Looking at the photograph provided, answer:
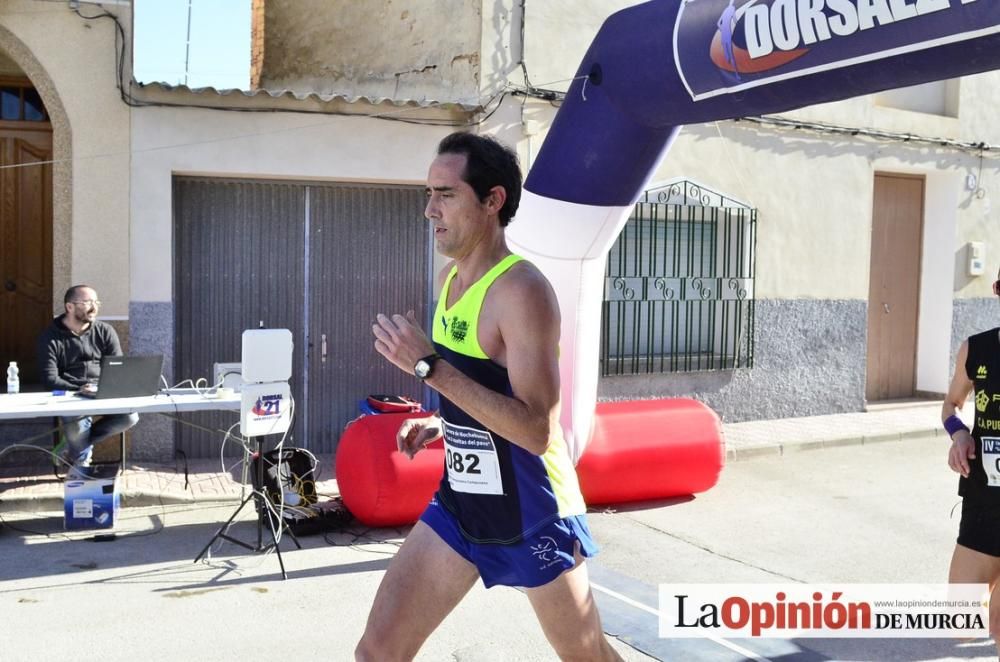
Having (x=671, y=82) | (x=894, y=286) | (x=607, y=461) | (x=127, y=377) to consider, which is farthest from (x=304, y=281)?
(x=894, y=286)

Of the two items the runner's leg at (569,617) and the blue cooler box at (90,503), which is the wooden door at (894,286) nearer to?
the blue cooler box at (90,503)

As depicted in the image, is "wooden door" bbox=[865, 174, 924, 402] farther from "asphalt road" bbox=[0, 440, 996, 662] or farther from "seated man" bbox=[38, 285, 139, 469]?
"seated man" bbox=[38, 285, 139, 469]

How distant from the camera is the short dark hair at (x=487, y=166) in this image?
3.10 meters

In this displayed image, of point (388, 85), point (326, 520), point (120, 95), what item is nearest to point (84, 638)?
point (326, 520)

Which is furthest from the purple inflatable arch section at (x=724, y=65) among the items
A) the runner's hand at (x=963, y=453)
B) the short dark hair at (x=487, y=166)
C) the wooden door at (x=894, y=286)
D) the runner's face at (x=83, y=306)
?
the wooden door at (x=894, y=286)

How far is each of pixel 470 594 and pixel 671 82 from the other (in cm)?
296

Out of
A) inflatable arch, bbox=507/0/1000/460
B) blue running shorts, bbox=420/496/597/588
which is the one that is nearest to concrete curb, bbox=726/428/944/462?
inflatable arch, bbox=507/0/1000/460

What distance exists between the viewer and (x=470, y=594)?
18.2ft

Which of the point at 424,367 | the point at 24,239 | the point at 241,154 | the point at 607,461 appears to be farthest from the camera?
the point at 24,239

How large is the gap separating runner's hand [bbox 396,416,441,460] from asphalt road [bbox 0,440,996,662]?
150 cm

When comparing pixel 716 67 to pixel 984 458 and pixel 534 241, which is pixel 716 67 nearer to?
pixel 534 241

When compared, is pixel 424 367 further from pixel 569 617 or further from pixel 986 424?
pixel 986 424

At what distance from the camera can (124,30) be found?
27.5ft

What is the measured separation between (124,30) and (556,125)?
15.1ft
